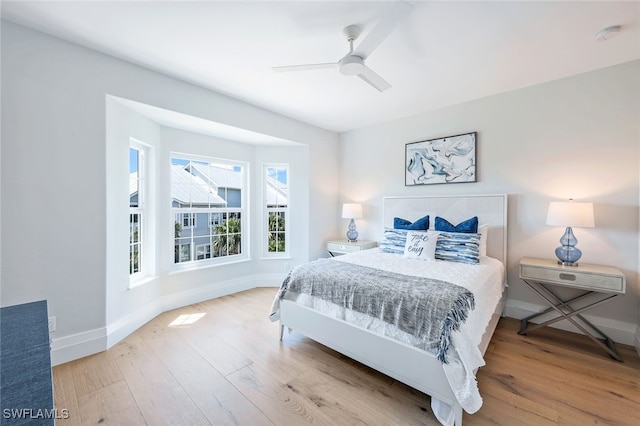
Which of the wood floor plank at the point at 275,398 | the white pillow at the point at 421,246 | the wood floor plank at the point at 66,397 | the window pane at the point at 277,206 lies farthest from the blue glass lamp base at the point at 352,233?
the wood floor plank at the point at 66,397

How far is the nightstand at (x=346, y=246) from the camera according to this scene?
4.23 m

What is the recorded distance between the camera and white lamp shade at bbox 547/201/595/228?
8.11 feet

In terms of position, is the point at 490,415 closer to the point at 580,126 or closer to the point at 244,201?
the point at 580,126

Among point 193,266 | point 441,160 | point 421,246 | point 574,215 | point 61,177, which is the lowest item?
point 193,266

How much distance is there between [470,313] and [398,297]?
494 mm

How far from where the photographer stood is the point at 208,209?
155 inches

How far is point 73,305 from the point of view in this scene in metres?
2.30

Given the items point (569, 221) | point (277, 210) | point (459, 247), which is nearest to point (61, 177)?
point (277, 210)

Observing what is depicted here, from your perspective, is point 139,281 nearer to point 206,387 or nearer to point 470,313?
point 206,387

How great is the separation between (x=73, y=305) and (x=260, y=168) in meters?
2.83

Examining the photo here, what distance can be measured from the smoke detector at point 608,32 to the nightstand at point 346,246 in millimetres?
3255

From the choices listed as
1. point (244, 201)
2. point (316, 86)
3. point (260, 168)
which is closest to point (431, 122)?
point (316, 86)

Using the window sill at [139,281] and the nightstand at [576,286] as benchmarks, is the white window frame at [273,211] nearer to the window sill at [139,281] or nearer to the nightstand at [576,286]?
the window sill at [139,281]

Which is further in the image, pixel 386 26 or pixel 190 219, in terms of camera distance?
pixel 190 219
